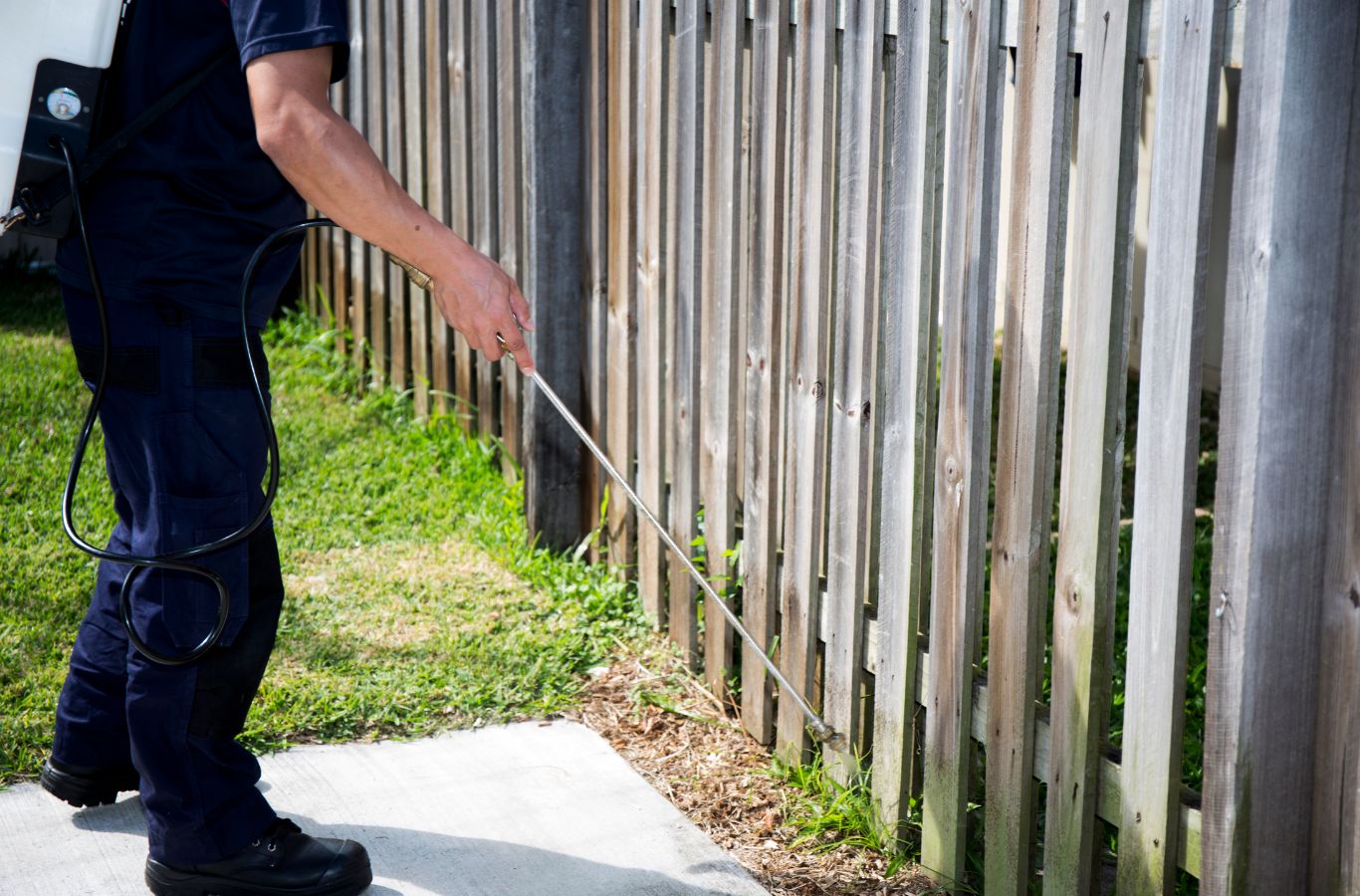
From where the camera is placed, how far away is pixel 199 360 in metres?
2.70

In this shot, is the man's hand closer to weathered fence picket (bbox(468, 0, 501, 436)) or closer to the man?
the man

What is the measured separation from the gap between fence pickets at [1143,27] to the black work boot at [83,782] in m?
2.08

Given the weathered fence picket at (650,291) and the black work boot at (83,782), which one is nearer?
the black work boot at (83,782)

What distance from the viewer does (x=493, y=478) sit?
487 centimetres

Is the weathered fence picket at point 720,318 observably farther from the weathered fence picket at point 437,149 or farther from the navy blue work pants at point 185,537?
the weathered fence picket at point 437,149

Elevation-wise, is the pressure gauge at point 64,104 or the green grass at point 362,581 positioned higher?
the pressure gauge at point 64,104

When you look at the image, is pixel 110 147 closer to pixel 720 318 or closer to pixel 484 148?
pixel 720 318

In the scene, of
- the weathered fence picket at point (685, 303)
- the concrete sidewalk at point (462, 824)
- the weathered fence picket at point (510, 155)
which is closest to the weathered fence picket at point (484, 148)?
the weathered fence picket at point (510, 155)

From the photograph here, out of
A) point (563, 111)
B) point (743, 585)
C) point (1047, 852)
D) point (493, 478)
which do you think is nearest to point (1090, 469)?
Answer: point (1047, 852)

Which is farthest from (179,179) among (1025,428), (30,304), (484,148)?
(30,304)

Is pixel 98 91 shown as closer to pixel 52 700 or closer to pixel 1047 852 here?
pixel 52 700

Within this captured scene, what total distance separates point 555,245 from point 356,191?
176 centimetres

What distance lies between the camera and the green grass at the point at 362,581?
3.62 meters

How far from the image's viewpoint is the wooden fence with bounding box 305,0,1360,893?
2.12m
